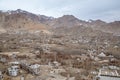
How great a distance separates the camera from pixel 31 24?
59.5 m

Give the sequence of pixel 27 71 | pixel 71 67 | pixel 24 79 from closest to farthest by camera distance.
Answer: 1. pixel 24 79
2. pixel 27 71
3. pixel 71 67

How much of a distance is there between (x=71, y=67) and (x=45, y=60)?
9.29 feet

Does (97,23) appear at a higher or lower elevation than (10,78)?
higher

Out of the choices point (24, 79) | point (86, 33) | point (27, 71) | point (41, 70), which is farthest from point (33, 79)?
point (86, 33)

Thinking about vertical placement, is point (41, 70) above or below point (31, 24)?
below

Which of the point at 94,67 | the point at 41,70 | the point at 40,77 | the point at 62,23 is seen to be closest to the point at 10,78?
the point at 40,77

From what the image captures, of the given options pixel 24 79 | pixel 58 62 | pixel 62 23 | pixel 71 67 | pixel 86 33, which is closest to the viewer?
pixel 24 79

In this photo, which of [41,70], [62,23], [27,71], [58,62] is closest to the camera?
[27,71]

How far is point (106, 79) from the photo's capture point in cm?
1310

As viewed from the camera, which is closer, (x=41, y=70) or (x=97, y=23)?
(x=41, y=70)

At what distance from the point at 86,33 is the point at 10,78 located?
46496 mm

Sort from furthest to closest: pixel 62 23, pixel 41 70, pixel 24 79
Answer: pixel 62 23
pixel 41 70
pixel 24 79

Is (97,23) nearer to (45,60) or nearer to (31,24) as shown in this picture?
(31,24)

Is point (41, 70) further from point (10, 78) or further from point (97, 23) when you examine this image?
point (97, 23)
